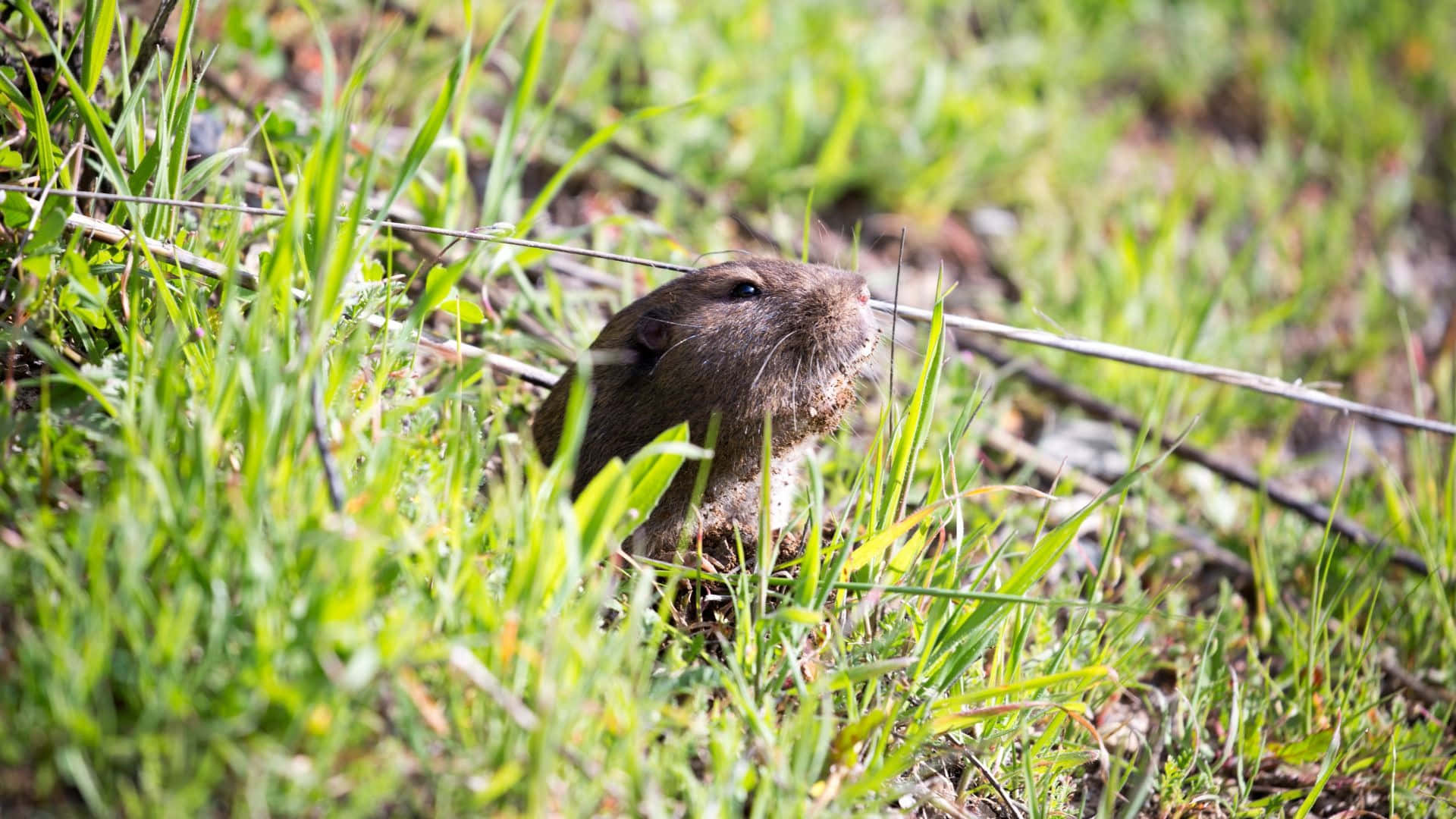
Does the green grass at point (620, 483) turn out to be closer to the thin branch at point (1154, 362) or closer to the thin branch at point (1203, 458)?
the thin branch at point (1203, 458)

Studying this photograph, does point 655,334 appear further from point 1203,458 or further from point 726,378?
point 1203,458

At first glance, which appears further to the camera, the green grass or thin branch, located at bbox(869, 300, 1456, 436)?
thin branch, located at bbox(869, 300, 1456, 436)

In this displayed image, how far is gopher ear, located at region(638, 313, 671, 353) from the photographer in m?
3.19

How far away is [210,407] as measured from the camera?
223cm

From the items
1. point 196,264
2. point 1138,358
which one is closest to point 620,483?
point 196,264

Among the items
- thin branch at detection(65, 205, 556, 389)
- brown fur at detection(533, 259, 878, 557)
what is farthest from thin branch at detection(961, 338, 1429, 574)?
thin branch at detection(65, 205, 556, 389)

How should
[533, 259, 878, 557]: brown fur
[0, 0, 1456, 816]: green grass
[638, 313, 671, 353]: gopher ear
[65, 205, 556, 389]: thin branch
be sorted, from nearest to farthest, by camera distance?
[0, 0, 1456, 816]: green grass
[65, 205, 556, 389]: thin branch
[533, 259, 878, 557]: brown fur
[638, 313, 671, 353]: gopher ear

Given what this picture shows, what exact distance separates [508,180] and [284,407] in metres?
1.98

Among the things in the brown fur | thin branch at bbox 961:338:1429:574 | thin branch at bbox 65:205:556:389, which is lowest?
thin branch at bbox 961:338:1429:574

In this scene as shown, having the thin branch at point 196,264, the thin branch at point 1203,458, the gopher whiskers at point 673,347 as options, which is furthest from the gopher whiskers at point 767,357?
the thin branch at point 1203,458

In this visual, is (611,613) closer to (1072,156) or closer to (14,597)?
(14,597)

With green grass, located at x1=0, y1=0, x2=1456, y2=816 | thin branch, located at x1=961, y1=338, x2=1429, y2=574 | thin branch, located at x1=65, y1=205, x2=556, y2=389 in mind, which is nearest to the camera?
green grass, located at x1=0, y1=0, x2=1456, y2=816

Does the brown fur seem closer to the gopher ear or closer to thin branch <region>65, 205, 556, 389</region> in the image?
the gopher ear

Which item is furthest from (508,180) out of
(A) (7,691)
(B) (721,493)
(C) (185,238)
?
(A) (7,691)
